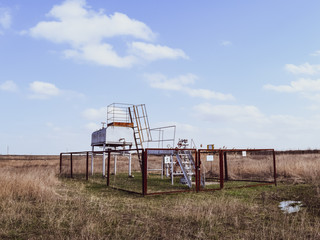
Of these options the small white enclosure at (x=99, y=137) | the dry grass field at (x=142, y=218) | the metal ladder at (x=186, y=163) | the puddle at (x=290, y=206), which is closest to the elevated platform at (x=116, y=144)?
the small white enclosure at (x=99, y=137)

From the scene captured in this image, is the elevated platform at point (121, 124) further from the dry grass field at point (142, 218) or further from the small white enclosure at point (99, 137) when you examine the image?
the dry grass field at point (142, 218)

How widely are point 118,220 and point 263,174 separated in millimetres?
17157

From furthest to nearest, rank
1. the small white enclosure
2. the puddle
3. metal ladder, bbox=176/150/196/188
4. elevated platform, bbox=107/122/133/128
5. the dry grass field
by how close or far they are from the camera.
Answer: elevated platform, bbox=107/122/133/128
the small white enclosure
metal ladder, bbox=176/150/196/188
the puddle
the dry grass field

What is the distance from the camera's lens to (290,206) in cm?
1058

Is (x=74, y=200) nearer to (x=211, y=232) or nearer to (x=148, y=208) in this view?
(x=148, y=208)

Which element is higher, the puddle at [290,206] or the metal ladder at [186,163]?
the metal ladder at [186,163]

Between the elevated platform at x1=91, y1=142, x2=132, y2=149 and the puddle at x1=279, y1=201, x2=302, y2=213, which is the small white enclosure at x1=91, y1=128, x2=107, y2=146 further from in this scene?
the puddle at x1=279, y1=201, x2=302, y2=213

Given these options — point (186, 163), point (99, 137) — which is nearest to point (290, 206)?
point (186, 163)

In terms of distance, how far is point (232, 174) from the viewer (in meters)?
22.9

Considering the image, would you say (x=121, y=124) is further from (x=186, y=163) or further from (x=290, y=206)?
(x=290, y=206)

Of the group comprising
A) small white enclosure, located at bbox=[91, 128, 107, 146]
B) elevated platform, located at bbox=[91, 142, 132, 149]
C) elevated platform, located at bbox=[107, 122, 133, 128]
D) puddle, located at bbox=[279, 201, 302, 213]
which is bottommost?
puddle, located at bbox=[279, 201, 302, 213]

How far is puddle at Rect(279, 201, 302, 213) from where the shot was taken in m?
9.83

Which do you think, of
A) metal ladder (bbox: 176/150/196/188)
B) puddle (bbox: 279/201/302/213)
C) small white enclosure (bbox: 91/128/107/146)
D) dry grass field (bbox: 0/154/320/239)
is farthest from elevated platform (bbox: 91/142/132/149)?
puddle (bbox: 279/201/302/213)

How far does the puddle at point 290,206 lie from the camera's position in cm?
983
